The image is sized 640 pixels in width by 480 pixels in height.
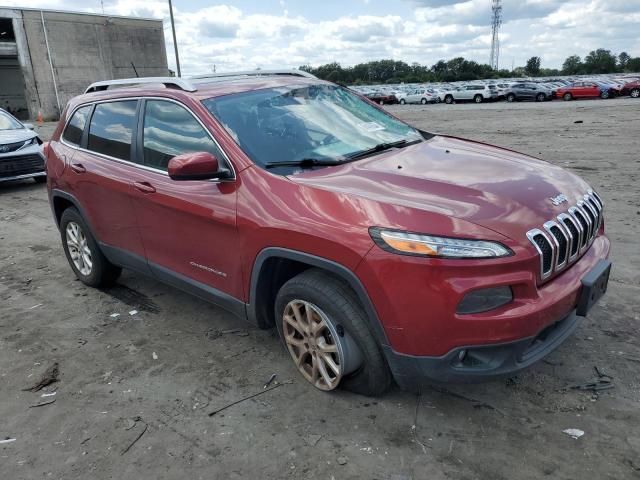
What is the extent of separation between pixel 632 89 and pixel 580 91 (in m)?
3.11

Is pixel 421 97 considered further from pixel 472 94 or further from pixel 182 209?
pixel 182 209

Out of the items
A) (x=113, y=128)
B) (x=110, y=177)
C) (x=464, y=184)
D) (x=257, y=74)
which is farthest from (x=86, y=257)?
(x=464, y=184)

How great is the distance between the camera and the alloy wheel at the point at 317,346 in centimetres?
294

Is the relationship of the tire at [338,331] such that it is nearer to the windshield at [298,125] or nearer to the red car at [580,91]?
the windshield at [298,125]

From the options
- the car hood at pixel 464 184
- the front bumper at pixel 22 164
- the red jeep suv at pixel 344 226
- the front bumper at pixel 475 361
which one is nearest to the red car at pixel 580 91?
the front bumper at pixel 22 164

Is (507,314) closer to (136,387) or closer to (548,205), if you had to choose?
(548,205)

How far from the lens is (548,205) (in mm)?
2832

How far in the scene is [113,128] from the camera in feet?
14.2

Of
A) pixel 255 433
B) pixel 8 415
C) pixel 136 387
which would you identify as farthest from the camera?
pixel 136 387

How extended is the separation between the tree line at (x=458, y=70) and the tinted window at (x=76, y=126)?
75.0m

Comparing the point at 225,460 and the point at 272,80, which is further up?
the point at 272,80

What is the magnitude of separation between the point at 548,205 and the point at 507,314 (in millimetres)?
713

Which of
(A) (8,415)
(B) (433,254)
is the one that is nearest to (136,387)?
(A) (8,415)

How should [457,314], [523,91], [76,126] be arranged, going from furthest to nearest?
[523,91]
[76,126]
[457,314]
